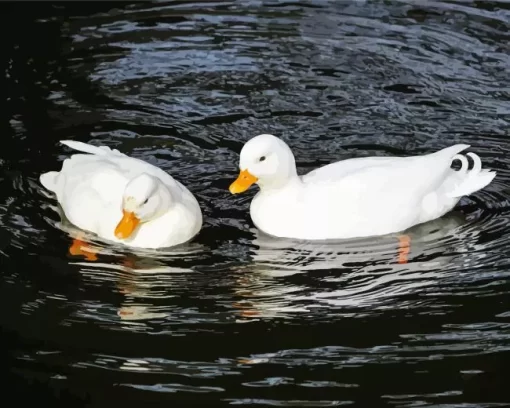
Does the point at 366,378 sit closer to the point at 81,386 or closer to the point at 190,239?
the point at 81,386

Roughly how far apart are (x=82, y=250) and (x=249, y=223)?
105cm

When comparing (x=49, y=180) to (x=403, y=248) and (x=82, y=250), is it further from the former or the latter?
(x=403, y=248)

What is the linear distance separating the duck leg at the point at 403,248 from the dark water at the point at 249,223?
40 millimetres

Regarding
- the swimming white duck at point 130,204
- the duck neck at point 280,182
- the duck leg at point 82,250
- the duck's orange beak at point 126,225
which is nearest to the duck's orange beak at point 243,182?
the duck neck at point 280,182

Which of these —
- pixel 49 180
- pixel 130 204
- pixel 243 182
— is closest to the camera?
pixel 130 204

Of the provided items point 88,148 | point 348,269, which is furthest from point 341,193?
point 88,148

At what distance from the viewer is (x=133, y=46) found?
9.25 metres

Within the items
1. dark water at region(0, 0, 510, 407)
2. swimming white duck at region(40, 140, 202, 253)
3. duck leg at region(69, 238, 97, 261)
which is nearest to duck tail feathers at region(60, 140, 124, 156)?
swimming white duck at region(40, 140, 202, 253)

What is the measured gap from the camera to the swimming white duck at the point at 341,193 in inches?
237

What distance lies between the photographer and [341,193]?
604 centimetres

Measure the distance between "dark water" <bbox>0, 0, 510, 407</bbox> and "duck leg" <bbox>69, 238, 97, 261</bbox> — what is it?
0.06m

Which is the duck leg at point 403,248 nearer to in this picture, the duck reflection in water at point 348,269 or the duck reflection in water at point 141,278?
the duck reflection in water at point 348,269

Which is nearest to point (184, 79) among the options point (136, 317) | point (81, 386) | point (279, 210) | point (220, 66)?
point (220, 66)

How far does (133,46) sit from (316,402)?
535cm
